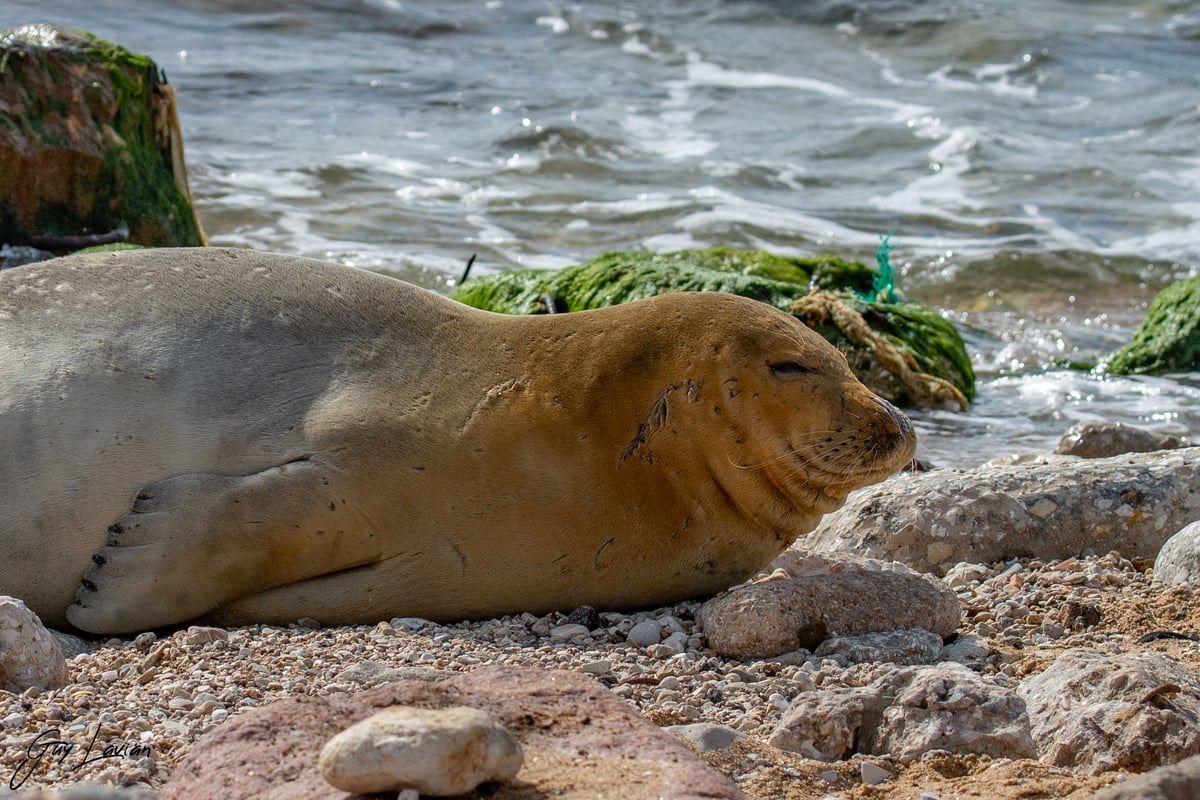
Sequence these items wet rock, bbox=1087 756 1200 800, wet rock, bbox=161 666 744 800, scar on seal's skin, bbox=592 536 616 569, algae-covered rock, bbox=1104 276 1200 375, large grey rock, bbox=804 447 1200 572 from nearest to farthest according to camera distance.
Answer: wet rock, bbox=1087 756 1200 800, wet rock, bbox=161 666 744 800, scar on seal's skin, bbox=592 536 616 569, large grey rock, bbox=804 447 1200 572, algae-covered rock, bbox=1104 276 1200 375

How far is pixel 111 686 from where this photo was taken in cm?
337

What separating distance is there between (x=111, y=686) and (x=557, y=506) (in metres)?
1.22

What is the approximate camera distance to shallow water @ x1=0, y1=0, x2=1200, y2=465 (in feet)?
38.0

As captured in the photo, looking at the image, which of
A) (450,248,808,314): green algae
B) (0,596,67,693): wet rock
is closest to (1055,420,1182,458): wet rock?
(450,248,808,314): green algae

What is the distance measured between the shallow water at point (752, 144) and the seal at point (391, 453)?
3012 mm

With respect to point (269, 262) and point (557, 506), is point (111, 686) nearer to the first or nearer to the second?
point (557, 506)

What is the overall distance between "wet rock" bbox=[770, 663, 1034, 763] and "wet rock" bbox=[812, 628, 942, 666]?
52 centimetres

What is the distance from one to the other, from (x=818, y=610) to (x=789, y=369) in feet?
2.30

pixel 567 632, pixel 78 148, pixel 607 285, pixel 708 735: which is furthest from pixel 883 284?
pixel 708 735

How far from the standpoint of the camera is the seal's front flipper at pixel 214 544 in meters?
3.87

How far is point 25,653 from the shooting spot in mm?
3277

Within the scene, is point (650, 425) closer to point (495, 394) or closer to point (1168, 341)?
point (495, 394)

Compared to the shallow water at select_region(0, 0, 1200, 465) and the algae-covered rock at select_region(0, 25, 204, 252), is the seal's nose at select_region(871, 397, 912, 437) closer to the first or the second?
the shallow water at select_region(0, 0, 1200, 465)

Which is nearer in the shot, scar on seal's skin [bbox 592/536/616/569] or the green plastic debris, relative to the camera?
scar on seal's skin [bbox 592/536/616/569]
